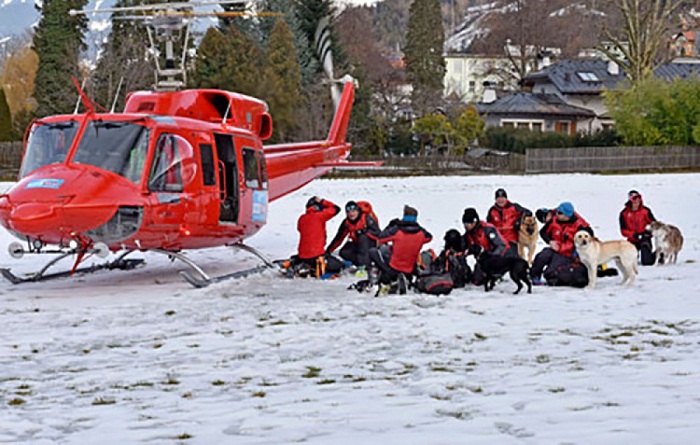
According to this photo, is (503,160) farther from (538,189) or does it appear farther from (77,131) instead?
(77,131)

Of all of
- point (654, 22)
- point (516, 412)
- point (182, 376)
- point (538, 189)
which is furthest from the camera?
point (654, 22)

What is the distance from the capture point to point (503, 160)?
4453 centimetres

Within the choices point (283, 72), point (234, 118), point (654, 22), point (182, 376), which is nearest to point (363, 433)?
point (182, 376)

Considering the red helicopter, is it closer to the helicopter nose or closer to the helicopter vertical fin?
the helicopter nose

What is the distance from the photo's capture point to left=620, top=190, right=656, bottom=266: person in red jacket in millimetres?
14008

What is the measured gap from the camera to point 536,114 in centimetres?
6250

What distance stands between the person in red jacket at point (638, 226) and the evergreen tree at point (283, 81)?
12.4m

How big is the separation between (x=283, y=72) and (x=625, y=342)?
3090 centimetres

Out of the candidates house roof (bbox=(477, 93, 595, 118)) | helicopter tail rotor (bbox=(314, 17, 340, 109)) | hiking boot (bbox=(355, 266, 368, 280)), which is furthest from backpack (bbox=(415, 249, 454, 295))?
house roof (bbox=(477, 93, 595, 118))

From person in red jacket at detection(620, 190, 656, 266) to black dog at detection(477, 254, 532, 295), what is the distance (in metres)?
3.07

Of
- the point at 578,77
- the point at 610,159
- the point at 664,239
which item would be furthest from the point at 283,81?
the point at 578,77

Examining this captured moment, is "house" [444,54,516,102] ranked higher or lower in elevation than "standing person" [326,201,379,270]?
higher

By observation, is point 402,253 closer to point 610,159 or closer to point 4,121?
point 4,121

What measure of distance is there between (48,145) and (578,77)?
59.7 m
